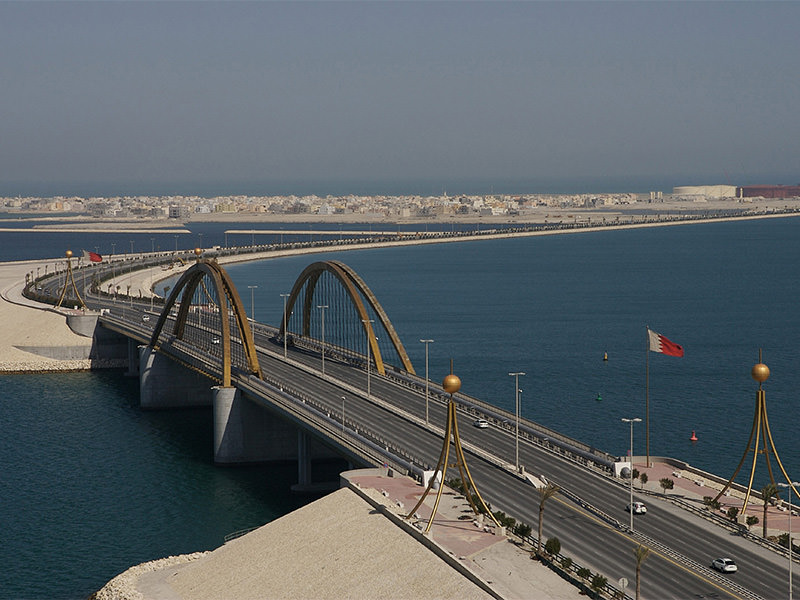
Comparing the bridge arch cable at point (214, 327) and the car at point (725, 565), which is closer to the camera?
the car at point (725, 565)

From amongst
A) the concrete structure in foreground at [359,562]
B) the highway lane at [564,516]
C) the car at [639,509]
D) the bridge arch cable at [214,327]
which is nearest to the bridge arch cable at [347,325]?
the bridge arch cable at [214,327]

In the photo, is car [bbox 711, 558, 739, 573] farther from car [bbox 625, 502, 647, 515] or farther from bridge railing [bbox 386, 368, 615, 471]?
bridge railing [bbox 386, 368, 615, 471]

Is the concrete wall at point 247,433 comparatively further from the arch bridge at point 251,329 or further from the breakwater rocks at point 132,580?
the breakwater rocks at point 132,580

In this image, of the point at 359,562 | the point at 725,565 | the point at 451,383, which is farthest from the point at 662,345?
the point at 359,562

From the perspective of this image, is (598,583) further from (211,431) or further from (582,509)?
(211,431)

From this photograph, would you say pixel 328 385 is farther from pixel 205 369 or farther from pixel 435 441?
pixel 435 441

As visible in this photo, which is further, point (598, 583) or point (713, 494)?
point (713, 494)
